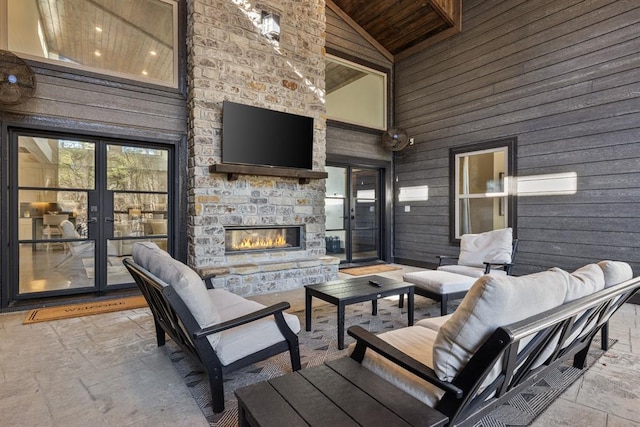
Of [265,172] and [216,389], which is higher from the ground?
[265,172]

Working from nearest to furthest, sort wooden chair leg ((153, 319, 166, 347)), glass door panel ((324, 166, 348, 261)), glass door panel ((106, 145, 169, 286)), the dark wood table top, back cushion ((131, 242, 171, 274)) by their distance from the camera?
1. back cushion ((131, 242, 171, 274))
2. wooden chair leg ((153, 319, 166, 347))
3. the dark wood table top
4. glass door panel ((106, 145, 169, 286))
5. glass door panel ((324, 166, 348, 261))

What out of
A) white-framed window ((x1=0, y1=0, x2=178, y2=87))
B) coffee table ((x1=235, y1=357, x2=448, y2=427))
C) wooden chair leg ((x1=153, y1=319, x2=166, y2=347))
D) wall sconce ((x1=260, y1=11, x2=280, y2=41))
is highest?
wall sconce ((x1=260, y1=11, x2=280, y2=41))

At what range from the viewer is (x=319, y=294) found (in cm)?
308

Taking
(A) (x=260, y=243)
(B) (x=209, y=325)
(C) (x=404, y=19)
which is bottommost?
(B) (x=209, y=325)

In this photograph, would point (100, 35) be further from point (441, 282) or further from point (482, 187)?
point (482, 187)

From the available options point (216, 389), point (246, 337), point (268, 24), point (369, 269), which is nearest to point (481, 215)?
point (369, 269)

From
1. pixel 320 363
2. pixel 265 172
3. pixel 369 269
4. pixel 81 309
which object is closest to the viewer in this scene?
pixel 320 363

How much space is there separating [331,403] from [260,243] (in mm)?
3986

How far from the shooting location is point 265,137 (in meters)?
4.94

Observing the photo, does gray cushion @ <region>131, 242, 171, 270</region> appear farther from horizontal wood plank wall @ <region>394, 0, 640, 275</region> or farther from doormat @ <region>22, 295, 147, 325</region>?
horizontal wood plank wall @ <region>394, 0, 640, 275</region>

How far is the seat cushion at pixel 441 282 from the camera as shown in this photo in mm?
3409

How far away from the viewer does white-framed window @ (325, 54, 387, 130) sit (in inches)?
256

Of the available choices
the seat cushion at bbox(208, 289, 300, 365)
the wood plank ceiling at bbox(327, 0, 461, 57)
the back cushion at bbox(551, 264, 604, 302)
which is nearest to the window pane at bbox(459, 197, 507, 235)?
the wood plank ceiling at bbox(327, 0, 461, 57)

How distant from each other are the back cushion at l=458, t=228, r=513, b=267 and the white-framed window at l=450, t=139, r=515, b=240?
108cm
